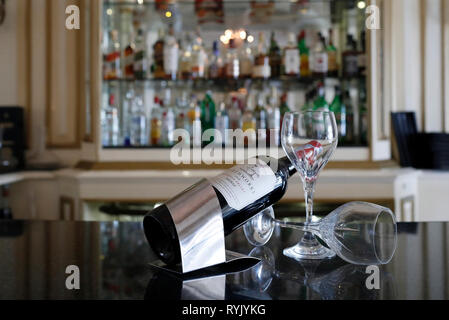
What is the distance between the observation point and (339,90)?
252 cm

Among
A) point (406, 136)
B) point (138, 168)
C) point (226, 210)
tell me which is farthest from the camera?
point (406, 136)

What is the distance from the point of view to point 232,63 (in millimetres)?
2527

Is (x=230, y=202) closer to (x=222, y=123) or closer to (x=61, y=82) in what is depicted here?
(x=222, y=123)

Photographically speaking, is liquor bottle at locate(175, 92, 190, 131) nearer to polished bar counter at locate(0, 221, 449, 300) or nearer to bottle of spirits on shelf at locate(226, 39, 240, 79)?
bottle of spirits on shelf at locate(226, 39, 240, 79)

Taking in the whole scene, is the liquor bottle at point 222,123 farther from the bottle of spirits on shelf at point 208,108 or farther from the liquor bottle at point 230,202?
the liquor bottle at point 230,202

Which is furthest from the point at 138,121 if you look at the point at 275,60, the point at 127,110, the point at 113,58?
the point at 275,60

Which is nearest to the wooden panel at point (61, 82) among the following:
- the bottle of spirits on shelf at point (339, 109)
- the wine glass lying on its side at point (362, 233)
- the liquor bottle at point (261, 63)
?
the liquor bottle at point (261, 63)

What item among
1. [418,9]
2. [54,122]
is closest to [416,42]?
[418,9]

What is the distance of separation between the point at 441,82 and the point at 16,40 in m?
2.16

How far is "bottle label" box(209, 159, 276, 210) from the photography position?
62cm

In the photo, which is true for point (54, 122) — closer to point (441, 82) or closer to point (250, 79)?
point (250, 79)

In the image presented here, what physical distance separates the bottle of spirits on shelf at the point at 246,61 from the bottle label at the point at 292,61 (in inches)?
6.8

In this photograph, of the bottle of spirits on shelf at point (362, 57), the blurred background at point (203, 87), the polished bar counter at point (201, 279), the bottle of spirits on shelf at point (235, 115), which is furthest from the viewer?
the bottle of spirits on shelf at point (235, 115)

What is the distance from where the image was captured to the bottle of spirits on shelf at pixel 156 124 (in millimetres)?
2463
